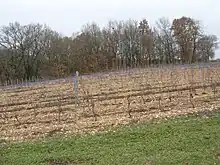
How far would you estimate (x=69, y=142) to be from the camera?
9391mm

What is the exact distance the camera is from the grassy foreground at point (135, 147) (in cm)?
745

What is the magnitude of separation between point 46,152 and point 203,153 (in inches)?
133

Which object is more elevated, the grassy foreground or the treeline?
the treeline

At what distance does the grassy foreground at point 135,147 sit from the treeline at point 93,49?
168 feet

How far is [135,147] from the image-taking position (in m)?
8.45

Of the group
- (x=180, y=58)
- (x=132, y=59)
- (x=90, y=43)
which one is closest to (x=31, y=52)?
(x=90, y=43)

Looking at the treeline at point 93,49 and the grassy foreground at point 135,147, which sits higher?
the treeline at point 93,49

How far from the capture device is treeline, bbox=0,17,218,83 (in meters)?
63.3

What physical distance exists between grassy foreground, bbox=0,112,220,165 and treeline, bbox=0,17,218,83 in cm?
5121

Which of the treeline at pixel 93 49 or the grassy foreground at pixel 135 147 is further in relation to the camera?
the treeline at pixel 93 49

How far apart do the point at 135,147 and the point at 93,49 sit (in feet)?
190

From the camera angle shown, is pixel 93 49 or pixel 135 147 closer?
pixel 135 147

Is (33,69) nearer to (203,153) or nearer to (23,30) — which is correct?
(23,30)

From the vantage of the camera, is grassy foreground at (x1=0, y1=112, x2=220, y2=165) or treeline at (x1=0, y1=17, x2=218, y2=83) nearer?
grassy foreground at (x1=0, y1=112, x2=220, y2=165)
